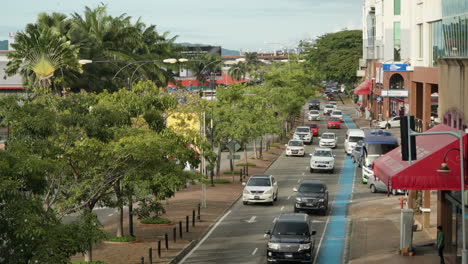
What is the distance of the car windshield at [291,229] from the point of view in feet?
90.9

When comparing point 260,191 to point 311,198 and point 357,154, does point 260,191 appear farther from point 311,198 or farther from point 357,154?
point 357,154

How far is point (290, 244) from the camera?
88.5 feet

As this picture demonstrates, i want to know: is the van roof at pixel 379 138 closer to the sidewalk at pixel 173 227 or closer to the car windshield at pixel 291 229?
the sidewalk at pixel 173 227

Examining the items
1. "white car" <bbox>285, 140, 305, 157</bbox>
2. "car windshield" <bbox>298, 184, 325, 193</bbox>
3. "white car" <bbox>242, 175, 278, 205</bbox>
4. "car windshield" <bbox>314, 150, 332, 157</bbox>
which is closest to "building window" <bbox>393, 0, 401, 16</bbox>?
"white car" <bbox>285, 140, 305, 157</bbox>

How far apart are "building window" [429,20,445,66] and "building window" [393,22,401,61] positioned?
4818 cm

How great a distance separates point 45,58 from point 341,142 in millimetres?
43999

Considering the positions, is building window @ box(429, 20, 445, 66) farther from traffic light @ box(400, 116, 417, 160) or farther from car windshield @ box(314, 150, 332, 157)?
car windshield @ box(314, 150, 332, 157)

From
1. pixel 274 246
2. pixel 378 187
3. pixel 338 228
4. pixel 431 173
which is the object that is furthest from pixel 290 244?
pixel 378 187

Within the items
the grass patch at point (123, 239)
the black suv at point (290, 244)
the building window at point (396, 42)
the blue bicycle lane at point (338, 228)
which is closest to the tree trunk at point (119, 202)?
the grass patch at point (123, 239)

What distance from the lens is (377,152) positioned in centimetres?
5022

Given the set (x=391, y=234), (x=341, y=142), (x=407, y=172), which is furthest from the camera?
(x=341, y=142)

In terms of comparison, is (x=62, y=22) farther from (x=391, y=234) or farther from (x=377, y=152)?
(x=391, y=234)

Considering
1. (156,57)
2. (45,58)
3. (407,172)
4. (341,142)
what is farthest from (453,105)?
(341,142)

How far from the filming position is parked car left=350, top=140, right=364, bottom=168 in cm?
5797
